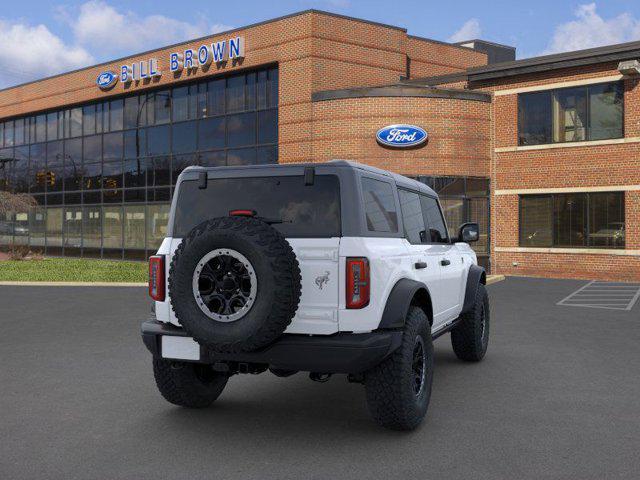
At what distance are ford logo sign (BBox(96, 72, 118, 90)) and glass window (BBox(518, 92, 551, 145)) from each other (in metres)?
18.6

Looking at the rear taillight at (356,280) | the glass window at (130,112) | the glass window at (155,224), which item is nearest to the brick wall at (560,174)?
the glass window at (155,224)

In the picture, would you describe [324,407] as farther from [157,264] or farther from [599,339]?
[599,339]

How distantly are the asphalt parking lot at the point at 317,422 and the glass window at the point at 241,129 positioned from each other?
61.8 feet

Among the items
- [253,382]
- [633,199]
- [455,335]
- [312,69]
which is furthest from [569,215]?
[253,382]

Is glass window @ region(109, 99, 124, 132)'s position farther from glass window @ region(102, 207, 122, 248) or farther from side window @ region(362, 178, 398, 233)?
side window @ region(362, 178, 398, 233)

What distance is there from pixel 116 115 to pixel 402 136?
15853 mm

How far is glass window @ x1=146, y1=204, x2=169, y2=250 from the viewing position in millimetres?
30919

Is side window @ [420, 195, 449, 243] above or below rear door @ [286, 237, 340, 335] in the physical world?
above

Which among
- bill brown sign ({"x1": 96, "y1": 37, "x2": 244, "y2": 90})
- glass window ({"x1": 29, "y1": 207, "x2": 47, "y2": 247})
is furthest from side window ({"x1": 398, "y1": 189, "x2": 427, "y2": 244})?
glass window ({"x1": 29, "y1": 207, "x2": 47, "y2": 247})

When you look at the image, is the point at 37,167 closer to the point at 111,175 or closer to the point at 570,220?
the point at 111,175

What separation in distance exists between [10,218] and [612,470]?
40.2 m

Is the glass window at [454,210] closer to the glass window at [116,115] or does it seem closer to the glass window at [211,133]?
the glass window at [211,133]

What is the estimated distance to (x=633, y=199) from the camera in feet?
71.2

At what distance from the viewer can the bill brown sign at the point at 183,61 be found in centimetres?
2759
